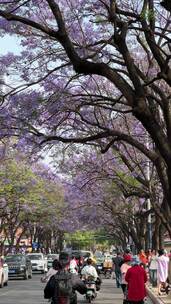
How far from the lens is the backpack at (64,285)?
331 inches

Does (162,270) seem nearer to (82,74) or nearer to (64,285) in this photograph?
(82,74)

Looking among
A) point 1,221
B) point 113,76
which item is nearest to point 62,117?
point 113,76

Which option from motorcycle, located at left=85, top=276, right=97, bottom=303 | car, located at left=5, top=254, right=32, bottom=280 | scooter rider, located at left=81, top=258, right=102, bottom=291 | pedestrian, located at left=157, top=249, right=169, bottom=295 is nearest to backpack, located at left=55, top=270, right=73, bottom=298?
motorcycle, located at left=85, top=276, right=97, bottom=303

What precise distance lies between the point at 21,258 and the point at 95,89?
66.9 feet

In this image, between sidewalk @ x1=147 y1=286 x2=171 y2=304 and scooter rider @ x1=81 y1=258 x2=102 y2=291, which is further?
scooter rider @ x1=81 y1=258 x2=102 y2=291

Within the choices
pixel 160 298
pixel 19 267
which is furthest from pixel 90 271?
pixel 19 267

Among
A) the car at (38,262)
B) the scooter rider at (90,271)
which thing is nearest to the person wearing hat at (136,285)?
the scooter rider at (90,271)

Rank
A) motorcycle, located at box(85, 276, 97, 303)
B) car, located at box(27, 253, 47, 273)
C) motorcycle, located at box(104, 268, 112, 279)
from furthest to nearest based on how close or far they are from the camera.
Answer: car, located at box(27, 253, 47, 273) → motorcycle, located at box(104, 268, 112, 279) → motorcycle, located at box(85, 276, 97, 303)

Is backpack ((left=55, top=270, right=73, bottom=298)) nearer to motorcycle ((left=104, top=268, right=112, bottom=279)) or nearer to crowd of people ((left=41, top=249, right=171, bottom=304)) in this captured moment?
crowd of people ((left=41, top=249, right=171, bottom=304))

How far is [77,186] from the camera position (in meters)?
34.2

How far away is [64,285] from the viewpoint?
27.7 ft

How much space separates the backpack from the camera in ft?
27.6

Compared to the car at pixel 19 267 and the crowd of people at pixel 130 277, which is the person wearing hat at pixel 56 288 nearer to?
the crowd of people at pixel 130 277

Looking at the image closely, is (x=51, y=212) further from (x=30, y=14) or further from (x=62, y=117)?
(x=30, y=14)
